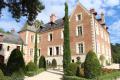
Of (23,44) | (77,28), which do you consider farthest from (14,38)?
(77,28)

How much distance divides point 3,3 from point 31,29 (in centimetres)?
2630

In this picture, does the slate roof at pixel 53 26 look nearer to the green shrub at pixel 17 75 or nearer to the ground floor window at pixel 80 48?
the ground floor window at pixel 80 48

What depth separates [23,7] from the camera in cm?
1686

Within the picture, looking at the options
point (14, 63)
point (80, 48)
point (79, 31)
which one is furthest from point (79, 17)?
point (14, 63)

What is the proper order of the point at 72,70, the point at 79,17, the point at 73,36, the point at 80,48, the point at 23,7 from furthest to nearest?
1. the point at 73,36
2. the point at 79,17
3. the point at 80,48
4. the point at 72,70
5. the point at 23,7

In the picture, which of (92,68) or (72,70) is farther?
(72,70)

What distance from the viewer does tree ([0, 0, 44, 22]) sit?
16.4 meters

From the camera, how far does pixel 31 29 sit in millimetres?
42219

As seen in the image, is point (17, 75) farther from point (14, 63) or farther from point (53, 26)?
point (53, 26)

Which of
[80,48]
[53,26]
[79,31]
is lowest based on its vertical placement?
[80,48]

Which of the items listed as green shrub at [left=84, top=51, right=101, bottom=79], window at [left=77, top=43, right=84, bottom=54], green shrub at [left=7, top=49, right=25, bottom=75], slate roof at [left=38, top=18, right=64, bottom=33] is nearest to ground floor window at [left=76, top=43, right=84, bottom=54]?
window at [left=77, top=43, right=84, bottom=54]

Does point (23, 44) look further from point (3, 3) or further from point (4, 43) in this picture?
point (3, 3)

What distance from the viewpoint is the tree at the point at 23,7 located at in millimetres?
16422

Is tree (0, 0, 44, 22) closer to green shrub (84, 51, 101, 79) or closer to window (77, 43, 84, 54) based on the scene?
green shrub (84, 51, 101, 79)
